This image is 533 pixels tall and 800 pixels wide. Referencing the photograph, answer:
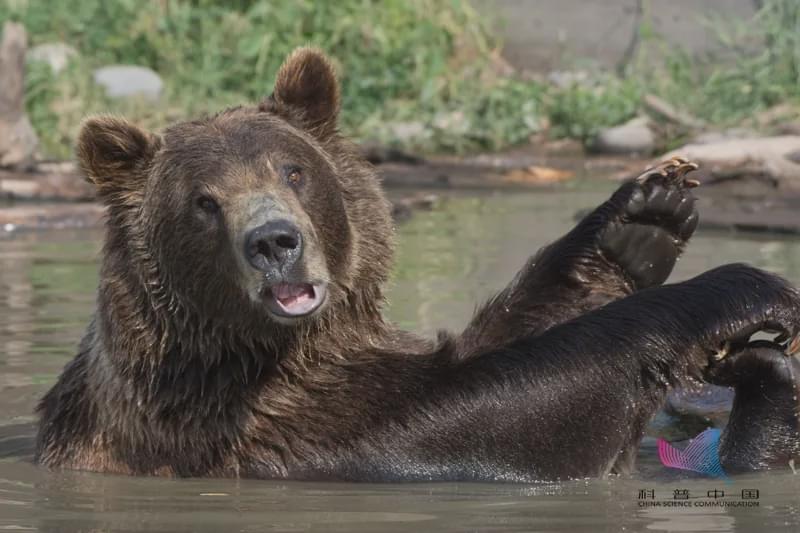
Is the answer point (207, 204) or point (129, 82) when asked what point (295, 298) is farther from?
point (129, 82)

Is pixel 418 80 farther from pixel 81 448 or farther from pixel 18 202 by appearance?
pixel 81 448

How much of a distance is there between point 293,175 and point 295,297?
1.72ft

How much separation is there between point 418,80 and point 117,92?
147 inches

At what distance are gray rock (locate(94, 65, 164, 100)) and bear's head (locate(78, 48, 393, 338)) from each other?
44.1ft

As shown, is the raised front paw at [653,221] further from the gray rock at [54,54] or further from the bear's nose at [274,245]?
the gray rock at [54,54]

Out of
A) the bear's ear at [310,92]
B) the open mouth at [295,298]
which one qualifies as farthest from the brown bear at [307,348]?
the bear's ear at [310,92]

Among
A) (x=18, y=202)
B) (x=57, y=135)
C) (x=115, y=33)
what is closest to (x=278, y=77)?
(x=18, y=202)

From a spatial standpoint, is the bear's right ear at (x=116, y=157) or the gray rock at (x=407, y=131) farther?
the gray rock at (x=407, y=131)

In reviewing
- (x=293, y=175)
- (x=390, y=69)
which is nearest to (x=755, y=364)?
(x=293, y=175)

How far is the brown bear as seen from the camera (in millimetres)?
5551

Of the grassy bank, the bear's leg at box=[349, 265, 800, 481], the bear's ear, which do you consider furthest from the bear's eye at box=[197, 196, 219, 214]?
the grassy bank

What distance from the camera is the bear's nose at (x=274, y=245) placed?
5.18 meters

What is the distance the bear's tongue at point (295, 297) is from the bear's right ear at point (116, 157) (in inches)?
32.3

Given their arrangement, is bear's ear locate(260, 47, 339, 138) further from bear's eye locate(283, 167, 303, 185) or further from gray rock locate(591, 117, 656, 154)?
gray rock locate(591, 117, 656, 154)
